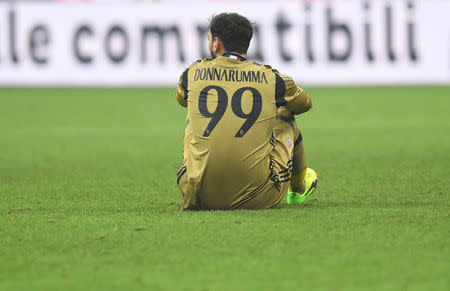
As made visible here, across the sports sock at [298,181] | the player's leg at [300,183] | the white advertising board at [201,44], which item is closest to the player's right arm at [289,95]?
the player's leg at [300,183]

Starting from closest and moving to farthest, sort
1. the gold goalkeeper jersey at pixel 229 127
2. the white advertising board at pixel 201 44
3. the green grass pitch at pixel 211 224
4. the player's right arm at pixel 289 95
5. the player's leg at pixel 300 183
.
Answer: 1. the green grass pitch at pixel 211 224
2. the gold goalkeeper jersey at pixel 229 127
3. the player's right arm at pixel 289 95
4. the player's leg at pixel 300 183
5. the white advertising board at pixel 201 44

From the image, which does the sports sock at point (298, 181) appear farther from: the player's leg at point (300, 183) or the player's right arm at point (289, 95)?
the player's right arm at point (289, 95)

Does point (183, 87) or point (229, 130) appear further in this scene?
point (183, 87)

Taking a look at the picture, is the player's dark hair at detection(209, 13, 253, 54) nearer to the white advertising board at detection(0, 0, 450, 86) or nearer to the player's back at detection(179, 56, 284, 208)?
the player's back at detection(179, 56, 284, 208)

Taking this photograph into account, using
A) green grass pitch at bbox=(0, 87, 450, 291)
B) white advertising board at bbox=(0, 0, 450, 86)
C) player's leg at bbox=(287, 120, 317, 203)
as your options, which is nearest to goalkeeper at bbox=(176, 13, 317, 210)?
green grass pitch at bbox=(0, 87, 450, 291)

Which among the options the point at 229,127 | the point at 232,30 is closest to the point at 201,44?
the point at 232,30

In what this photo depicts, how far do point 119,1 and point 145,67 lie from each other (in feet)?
5.73

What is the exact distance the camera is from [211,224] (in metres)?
5.07

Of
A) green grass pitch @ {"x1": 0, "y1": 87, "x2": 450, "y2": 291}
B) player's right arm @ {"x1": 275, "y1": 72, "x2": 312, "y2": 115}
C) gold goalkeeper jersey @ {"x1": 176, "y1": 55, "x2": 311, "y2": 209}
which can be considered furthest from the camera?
player's right arm @ {"x1": 275, "y1": 72, "x2": 312, "y2": 115}

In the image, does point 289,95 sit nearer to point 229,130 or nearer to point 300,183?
point 229,130

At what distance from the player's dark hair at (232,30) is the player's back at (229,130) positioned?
0.09 meters

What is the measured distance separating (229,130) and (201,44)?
15085 mm

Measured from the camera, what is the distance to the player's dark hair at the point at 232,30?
5543 mm

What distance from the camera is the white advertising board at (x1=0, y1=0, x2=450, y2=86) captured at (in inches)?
789
